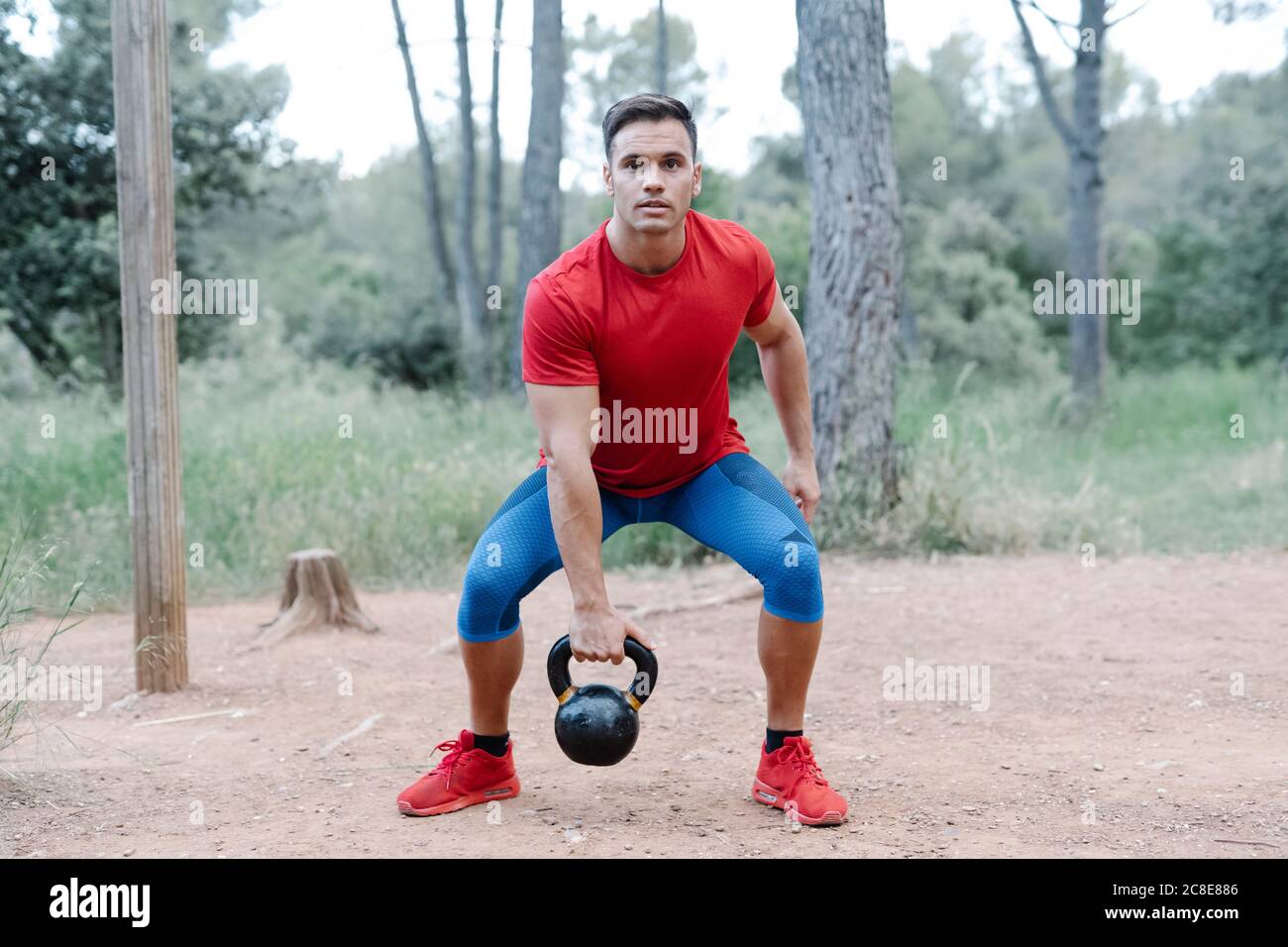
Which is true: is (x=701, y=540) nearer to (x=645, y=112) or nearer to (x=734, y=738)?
(x=645, y=112)

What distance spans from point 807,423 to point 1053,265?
26295 millimetres

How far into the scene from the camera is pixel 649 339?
3545mm

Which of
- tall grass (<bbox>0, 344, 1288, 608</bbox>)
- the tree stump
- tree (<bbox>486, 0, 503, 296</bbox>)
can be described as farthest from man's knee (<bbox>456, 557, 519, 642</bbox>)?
tree (<bbox>486, 0, 503, 296</bbox>)

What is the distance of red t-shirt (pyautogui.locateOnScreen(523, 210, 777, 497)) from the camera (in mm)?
3465

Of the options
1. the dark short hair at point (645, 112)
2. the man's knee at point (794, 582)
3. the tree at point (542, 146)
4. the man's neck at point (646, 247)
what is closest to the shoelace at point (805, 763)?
the man's knee at point (794, 582)

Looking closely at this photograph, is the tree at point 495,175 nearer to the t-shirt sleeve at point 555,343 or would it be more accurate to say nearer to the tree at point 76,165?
the tree at point 76,165

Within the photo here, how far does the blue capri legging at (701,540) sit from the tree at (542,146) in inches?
438

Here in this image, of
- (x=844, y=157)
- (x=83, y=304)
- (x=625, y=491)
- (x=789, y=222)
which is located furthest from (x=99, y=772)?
(x=789, y=222)

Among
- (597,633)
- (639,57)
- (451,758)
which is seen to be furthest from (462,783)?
(639,57)

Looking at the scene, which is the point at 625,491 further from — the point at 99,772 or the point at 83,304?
the point at 83,304

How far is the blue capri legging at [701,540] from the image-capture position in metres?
3.61

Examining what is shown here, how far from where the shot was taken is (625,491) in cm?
381

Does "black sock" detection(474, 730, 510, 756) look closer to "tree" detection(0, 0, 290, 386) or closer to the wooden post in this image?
the wooden post

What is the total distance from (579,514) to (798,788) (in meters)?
1.08
